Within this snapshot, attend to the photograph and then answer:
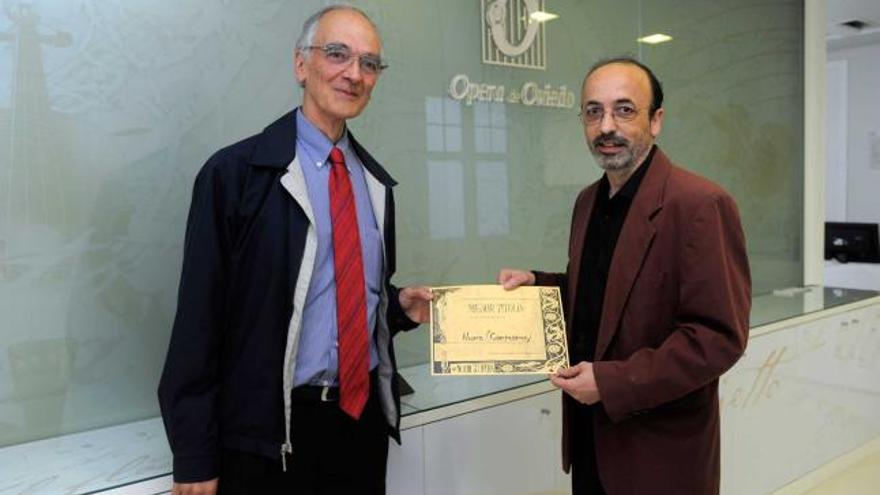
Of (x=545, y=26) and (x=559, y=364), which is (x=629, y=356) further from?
(x=545, y=26)

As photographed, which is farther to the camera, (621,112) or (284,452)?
(621,112)

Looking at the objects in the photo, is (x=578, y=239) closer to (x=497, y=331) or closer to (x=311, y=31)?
(x=497, y=331)

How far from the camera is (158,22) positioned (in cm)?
184

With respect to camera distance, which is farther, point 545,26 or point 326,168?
point 545,26

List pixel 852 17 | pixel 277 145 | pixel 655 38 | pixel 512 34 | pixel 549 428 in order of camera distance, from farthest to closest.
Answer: pixel 852 17 < pixel 655 38 < pixel 512 34 < pixel 549 428 < pixel 277 145

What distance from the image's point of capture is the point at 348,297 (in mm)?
1472

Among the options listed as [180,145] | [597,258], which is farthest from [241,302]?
[597,258]

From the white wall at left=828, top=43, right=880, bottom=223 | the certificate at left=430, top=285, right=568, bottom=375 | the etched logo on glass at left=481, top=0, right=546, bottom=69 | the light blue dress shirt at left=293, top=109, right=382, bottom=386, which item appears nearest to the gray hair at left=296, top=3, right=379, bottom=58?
the light blue dress shirt at left=293, top=109, right=382, bottom=386

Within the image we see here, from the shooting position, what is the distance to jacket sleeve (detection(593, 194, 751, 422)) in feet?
4.58

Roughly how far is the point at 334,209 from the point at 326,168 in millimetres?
104

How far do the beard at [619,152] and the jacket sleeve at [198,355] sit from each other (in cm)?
88

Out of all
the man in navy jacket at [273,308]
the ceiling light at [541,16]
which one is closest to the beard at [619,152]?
the man in navy jacket at [273,308]

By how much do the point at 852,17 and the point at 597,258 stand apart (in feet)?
18.2

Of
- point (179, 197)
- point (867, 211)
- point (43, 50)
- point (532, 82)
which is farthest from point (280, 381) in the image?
point (867, 211)
